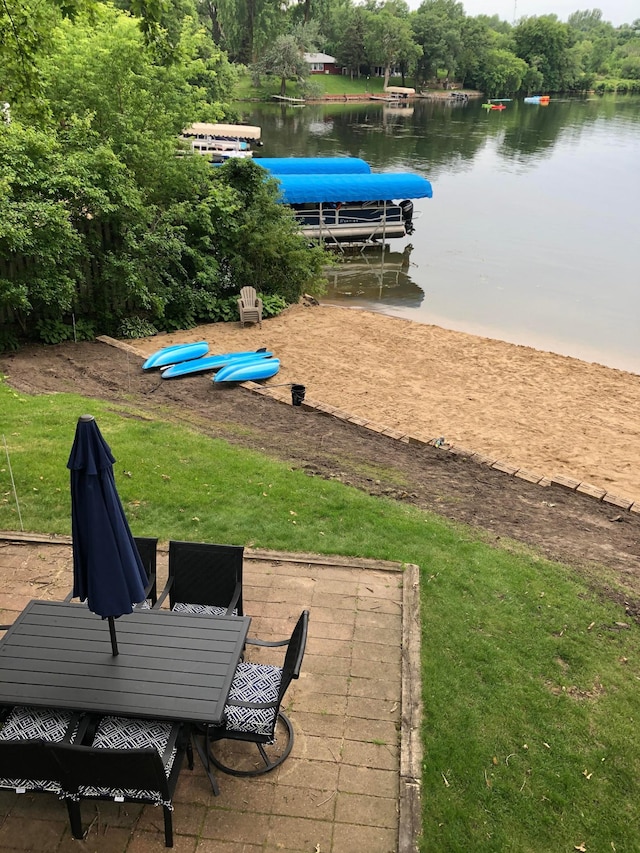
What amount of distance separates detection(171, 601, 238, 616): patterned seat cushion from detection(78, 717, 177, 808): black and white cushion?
1266 millimetres

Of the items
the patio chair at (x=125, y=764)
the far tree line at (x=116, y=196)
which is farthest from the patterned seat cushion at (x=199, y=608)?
the far tree line at (x=116, y=196)

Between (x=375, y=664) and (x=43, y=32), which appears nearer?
(x=375, y=664)

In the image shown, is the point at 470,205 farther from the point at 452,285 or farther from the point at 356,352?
the point at 356,352

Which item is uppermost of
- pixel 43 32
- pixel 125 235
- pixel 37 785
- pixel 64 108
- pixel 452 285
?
pixel 43 32

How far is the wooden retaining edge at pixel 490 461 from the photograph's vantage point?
9180 millimetres

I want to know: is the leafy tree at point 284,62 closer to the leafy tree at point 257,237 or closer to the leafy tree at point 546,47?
the leafy tree at point 546,47

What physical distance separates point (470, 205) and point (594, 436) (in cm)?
2856

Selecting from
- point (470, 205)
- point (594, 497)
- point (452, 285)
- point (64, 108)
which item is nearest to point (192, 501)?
point (594, 497)

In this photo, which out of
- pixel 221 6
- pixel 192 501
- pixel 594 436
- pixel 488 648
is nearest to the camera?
pixel 488 648

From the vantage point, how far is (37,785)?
12.5 ft

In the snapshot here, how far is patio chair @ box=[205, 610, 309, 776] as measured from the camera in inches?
168

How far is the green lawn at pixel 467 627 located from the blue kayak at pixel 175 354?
11.8 ft

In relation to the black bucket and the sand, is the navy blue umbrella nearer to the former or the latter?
the black bucket

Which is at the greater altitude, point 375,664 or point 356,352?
point 375,664
